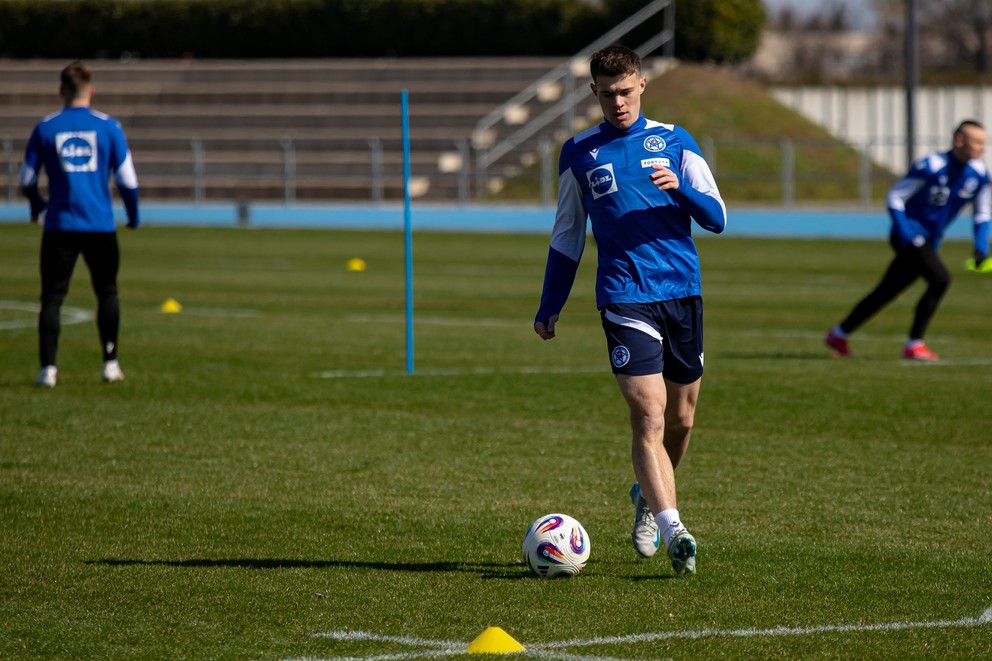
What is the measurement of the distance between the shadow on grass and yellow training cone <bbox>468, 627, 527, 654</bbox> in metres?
1.16

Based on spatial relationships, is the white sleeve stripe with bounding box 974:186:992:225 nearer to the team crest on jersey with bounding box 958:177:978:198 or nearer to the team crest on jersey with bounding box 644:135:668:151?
the team crest on jersey with bounding box 958:177:978:198

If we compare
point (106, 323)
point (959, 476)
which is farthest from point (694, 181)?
point (106, 323)

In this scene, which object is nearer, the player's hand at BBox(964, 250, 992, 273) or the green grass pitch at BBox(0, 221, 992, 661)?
the green grass pitch at BBox(0, 221, 992, 661)

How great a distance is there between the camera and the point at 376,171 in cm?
4150

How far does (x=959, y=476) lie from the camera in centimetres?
851

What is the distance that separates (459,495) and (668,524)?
6.71ft

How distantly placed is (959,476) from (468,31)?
4438 cm

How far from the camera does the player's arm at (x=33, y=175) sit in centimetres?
1165

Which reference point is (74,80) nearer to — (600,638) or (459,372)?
(459,372)

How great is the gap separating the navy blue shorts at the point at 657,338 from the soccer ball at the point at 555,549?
68cm

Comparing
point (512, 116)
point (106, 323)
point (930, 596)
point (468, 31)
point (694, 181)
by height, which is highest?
point (468, 31)

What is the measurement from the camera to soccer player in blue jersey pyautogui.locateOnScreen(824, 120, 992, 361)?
13.3 meters

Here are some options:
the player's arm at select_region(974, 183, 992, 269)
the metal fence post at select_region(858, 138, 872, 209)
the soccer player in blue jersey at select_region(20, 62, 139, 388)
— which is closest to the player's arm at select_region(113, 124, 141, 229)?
the soccer player in blue jersey at select_region(20, 62, 139, 388)

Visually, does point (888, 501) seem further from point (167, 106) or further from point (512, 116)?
point (167, 106)
